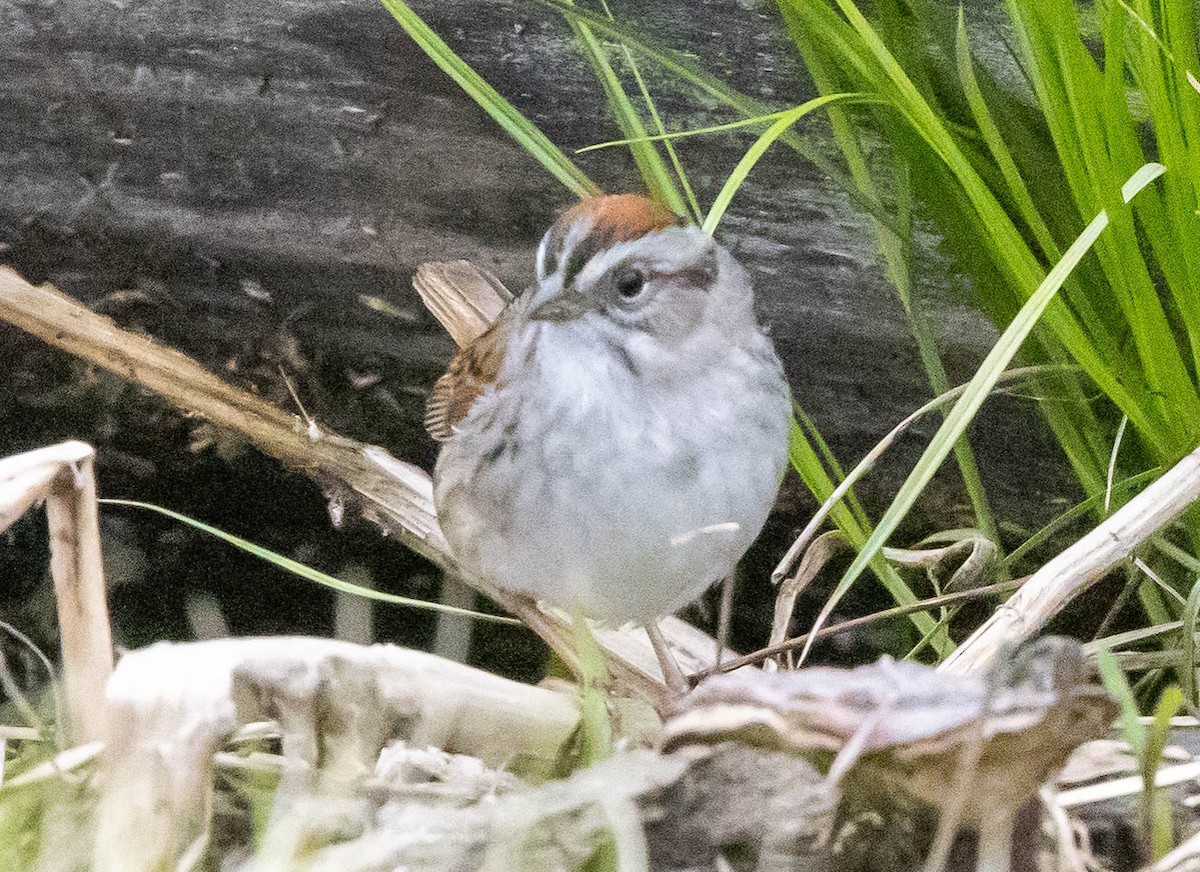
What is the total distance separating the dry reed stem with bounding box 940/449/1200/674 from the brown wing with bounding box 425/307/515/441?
31.0 inches

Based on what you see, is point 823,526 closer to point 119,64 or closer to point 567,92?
point 567,92

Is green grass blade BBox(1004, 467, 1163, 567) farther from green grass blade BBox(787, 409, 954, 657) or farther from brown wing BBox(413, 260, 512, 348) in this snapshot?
brown wing BBox(413, 260, 512, 348)

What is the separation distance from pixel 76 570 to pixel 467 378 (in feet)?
2.46

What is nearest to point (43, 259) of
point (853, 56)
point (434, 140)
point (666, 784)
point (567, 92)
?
point (434, 140)

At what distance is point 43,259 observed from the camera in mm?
2459

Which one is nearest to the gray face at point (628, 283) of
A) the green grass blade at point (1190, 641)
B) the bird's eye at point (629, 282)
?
the bird's eye at point (629, 282)

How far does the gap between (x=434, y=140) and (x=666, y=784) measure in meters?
1.45

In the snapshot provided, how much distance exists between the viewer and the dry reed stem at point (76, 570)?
147 cm

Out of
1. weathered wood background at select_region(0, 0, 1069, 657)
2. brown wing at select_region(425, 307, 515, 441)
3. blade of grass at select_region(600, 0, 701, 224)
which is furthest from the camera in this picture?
weathered wood background at select_region(0, 0, 1069, 657)

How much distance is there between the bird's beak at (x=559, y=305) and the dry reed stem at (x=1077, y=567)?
0.65 metres

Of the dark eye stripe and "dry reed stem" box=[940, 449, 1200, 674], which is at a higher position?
the dark eye stripe

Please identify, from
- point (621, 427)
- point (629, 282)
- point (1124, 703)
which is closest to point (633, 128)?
point (629, 282)

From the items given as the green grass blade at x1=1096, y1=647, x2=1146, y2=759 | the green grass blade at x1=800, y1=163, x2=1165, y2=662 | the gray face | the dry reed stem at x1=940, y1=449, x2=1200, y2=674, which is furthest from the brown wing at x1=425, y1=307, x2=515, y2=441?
the green grass blade at x1=1096, y1=647, x2=1146, y2=759

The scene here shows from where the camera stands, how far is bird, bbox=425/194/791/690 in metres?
1.73
